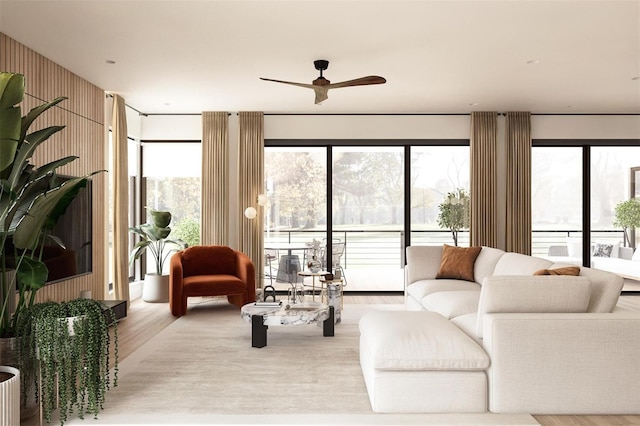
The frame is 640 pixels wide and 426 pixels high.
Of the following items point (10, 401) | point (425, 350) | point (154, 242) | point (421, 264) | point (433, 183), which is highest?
point (433, 183)

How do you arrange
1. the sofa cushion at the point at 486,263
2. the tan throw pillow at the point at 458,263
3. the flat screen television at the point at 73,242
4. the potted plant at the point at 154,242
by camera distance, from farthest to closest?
the potted plant at the point at 154,242
the tan throw pillow at the point at 458,263
the sofa cushion at the point at 486,263
the flat screen television at the point at 73,242

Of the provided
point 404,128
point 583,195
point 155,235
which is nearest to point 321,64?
point 404,128

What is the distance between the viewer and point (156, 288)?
7113 millimetres

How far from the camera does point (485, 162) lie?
7.55 meters

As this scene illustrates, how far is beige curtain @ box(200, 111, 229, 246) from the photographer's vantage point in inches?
299

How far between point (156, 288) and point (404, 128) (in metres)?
4.28

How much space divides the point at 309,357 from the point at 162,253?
4401mm

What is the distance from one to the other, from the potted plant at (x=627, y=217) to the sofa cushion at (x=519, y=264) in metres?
3.45

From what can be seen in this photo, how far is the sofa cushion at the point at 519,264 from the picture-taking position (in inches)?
172

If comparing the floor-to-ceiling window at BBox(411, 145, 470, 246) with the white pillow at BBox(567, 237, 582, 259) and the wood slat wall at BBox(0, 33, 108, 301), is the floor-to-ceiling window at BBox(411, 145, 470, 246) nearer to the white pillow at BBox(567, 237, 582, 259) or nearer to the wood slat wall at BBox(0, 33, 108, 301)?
the white pillow at BBox(567, 237, 582, 259)

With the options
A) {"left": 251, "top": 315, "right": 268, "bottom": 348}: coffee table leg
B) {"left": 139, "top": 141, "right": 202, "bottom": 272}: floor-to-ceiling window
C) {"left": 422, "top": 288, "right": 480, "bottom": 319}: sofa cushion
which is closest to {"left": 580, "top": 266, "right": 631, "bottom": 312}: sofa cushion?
{"left": 422, "top": 288, "right": 480, "bottom": 319}: sofa cushion

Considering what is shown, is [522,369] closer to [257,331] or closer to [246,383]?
[246,383]

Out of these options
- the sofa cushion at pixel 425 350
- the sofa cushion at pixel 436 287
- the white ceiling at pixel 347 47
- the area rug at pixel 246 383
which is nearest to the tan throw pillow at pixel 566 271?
the sofa cushion at pixel 425 350

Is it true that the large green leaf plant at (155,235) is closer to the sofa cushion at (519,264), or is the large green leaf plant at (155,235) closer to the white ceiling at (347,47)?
the white ceiling at (347,47)
